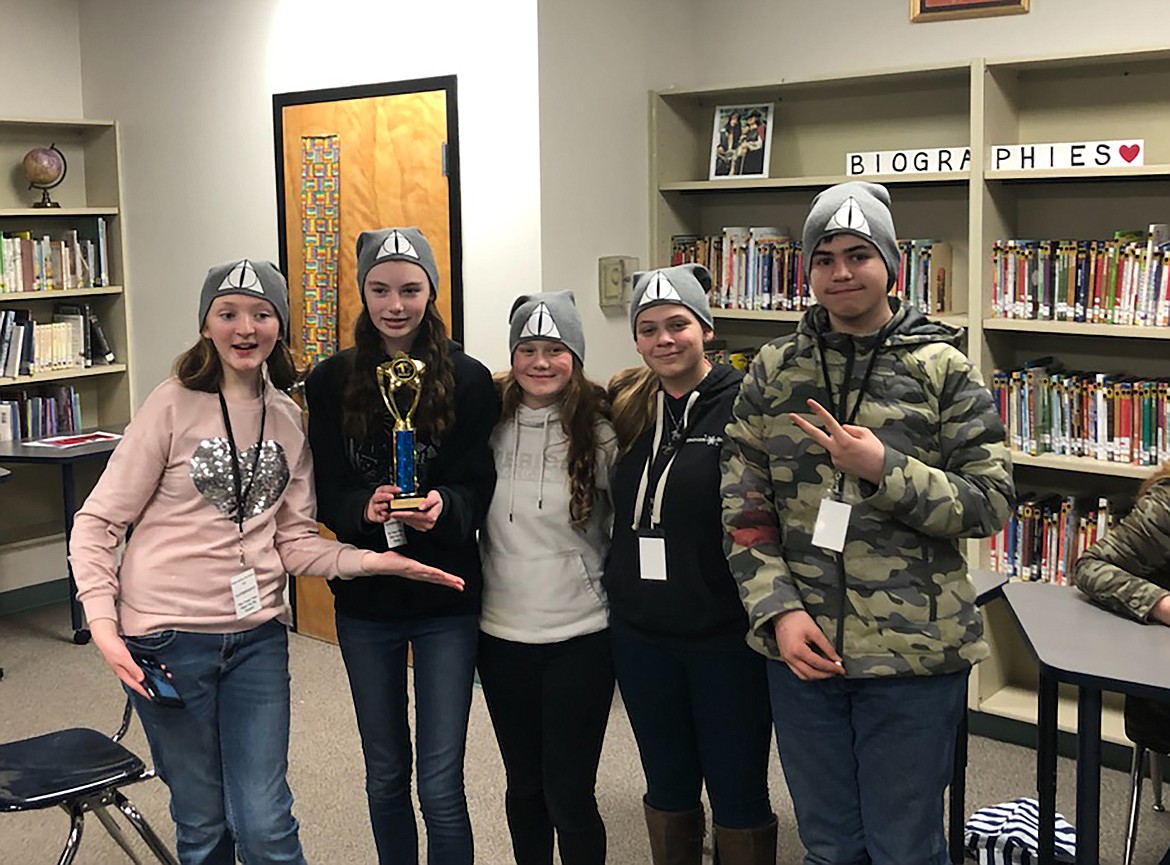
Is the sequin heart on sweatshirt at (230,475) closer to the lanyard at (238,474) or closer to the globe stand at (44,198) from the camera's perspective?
the lanyard at (238,474)

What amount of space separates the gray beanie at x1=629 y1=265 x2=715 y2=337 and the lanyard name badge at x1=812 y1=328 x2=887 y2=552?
0.37 meters

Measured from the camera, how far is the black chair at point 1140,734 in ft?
9.37

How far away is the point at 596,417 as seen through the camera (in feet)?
8.23

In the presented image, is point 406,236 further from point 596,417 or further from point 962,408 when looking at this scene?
point 962,408

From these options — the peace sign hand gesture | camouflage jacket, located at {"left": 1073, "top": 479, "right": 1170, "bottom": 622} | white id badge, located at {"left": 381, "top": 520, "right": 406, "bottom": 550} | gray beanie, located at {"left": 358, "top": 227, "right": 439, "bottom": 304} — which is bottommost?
camouflage jacket, located at {"left": 1073, "top": 479, "right": 1170, "bottom": 622}

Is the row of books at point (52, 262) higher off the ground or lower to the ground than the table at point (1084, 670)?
higher

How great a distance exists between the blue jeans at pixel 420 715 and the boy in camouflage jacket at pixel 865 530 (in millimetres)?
614

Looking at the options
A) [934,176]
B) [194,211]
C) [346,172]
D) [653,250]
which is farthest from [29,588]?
[934,176]

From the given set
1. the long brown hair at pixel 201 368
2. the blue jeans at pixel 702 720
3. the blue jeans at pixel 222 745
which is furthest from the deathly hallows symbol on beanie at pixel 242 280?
the blue jeans at pixel 702 720

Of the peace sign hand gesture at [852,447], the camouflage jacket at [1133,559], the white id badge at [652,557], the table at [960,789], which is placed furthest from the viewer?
the table at [960,789]

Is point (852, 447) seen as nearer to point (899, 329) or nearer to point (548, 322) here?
point (899, 329)

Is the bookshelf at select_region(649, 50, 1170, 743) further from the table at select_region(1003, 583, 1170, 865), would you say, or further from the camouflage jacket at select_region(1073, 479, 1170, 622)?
the table at select_region(1003, 583, 1170, 865)

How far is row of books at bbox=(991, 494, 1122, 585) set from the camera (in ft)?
12.3

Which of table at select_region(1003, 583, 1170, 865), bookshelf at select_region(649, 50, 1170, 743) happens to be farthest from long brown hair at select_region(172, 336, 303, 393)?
bookshelf at select_region(649, 50, 1170, 743)
